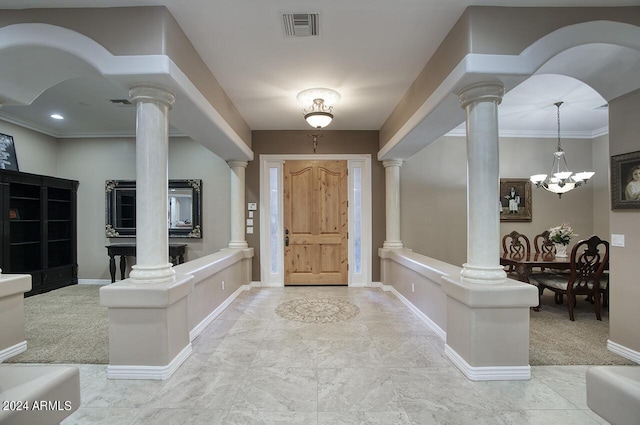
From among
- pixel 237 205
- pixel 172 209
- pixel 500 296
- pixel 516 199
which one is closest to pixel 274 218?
pixel 237 205

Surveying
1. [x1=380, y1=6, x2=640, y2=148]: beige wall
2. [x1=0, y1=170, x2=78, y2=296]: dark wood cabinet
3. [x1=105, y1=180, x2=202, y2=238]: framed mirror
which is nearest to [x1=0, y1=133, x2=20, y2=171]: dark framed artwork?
[x1=0, y1=170, x2=78, y2=296]: dark wood cabinet

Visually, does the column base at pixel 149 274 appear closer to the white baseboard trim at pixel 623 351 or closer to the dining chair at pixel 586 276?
the white baseboard trim at pixel 623 351

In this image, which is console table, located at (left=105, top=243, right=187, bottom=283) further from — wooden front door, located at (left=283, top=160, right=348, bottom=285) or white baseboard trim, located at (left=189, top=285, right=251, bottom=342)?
wooden front door, located at (left=283, top=160, right=348, bottom=285)

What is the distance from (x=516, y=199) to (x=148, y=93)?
6.29 m

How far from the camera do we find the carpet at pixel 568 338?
270cm

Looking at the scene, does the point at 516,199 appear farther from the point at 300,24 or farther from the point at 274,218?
the point at 300,24

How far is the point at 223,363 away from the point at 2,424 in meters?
1.84

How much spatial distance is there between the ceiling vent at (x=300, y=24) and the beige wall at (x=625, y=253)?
2911mm

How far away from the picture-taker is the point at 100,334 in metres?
3.31

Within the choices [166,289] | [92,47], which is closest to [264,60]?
[92,47]

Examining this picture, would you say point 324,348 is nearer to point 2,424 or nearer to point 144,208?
point 144,208

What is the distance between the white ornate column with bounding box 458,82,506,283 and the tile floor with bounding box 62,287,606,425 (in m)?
0.85

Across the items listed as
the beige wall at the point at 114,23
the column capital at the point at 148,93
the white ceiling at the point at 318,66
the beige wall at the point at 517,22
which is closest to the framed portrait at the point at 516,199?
the white ceiling at the point at 318,66

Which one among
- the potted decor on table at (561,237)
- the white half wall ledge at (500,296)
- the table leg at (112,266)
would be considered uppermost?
the potted decor on table at (561,237)
